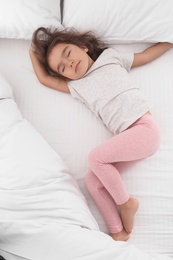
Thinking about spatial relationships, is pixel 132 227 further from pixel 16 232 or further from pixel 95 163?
pixel 16 232

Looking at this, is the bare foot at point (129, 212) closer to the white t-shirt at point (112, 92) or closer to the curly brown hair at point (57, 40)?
the white t-shirt at point (112, 92)

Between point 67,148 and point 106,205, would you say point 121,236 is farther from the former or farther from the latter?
point 67,148

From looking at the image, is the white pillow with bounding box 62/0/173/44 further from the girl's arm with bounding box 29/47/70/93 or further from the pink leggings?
the pink leggings

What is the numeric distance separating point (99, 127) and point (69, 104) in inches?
6.2

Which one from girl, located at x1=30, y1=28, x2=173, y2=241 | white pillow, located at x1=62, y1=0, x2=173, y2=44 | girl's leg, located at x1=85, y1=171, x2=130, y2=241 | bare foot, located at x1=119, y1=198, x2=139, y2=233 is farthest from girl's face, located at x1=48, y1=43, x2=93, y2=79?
bare foot, located at x1=119, y1=198, x2=139, y2=233

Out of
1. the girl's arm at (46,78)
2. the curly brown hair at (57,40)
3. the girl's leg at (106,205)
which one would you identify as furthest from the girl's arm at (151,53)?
the girl's leg at (106,205)

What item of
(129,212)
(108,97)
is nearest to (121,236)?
(129,212)

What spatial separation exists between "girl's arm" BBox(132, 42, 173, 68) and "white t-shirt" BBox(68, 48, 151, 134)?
0.03 m

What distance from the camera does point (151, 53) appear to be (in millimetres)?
1714

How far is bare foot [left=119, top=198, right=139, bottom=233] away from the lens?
1431 millimetres

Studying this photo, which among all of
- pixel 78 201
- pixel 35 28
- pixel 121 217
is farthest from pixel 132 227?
pixel 35 28

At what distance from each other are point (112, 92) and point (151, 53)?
268 millimetres

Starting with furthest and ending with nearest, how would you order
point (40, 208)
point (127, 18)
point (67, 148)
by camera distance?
point (127, 18) < point (67, 148) < point (40, 208)

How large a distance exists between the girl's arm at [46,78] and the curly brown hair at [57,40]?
0.02 m
